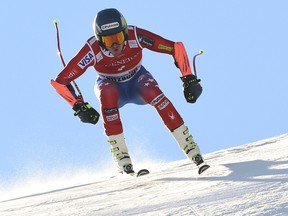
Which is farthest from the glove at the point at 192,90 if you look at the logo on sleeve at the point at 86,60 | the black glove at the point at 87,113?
the logo on sleeve at the point at 86,60

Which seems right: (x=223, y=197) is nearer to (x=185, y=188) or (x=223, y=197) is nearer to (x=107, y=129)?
(x=185, y=188)

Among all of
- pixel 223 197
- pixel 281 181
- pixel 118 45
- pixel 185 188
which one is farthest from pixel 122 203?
pixel 118 45

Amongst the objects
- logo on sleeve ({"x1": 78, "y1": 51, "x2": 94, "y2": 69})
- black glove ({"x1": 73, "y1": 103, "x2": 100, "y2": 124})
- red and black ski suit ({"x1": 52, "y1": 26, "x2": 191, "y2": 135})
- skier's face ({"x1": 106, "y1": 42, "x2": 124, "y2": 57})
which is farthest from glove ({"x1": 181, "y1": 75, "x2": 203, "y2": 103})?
logo on sleeve ({"x1": 78, "y1": 51, "x2": 94, "y2": 69})

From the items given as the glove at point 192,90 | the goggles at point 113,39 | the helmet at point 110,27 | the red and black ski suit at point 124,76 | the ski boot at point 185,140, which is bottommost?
the ski boot at point 185,140

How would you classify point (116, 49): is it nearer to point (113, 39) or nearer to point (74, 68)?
point (113, 39)

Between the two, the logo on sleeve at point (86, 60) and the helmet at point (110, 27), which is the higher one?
the helmet at point (110, 27)

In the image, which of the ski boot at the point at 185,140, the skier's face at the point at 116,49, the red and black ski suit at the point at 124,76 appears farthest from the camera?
the skier's face at the point at 116,49

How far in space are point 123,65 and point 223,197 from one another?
10.9 ft

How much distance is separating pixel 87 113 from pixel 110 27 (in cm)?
90

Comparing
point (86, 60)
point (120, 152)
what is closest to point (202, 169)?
point (120, 152)

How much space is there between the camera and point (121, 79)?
600cm

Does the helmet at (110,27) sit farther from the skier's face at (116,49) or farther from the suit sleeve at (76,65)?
the suit sleeve at (76,65)

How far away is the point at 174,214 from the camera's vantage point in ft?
8.55

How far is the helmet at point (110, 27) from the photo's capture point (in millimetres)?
5375
